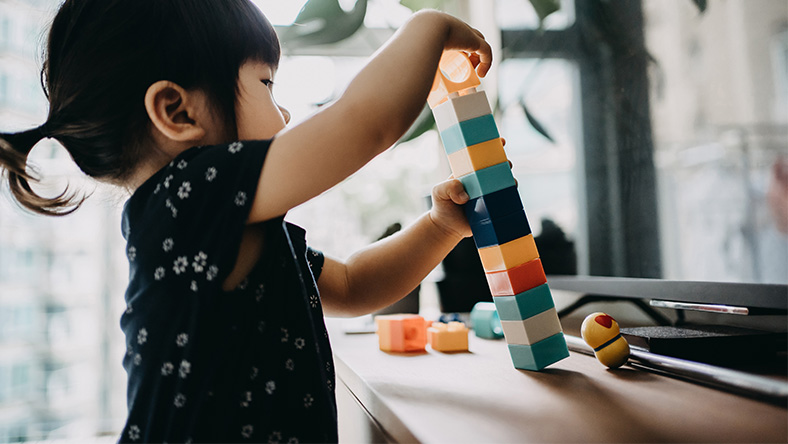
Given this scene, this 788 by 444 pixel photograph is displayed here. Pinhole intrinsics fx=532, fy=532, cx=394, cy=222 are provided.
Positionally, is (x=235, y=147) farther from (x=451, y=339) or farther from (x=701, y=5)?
(x=701, y=5)

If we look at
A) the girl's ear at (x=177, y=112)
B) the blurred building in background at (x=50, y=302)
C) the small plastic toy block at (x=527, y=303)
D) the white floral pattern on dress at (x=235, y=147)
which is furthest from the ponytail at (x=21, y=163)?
the blurred building in background at (x=50, y=302)

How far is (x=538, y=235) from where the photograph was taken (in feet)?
3.51

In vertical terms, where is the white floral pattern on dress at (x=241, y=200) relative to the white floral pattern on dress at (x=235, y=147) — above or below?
below

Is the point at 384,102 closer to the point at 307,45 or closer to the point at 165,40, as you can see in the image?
the point at 165,40

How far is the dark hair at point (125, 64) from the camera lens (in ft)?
1.89

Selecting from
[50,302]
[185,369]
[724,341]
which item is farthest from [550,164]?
[50,302]

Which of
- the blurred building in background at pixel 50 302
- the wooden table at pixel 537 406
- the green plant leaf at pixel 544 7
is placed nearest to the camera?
the wooden table at pixel 537 406

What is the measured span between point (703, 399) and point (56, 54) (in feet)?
2.51

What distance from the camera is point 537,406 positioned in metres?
0.46

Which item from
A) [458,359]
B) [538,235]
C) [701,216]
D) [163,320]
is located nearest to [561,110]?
[538,235]

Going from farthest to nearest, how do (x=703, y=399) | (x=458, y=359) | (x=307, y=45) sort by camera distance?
1. (x=307, y=45)
2. (x=458, y=359)
3. (x=703, y=399)

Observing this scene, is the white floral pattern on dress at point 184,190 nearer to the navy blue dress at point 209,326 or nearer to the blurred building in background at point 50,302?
the navy blue dress at point 209,326

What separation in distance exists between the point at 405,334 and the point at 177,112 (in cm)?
42

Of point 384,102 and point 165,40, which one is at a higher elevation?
point 165,40
